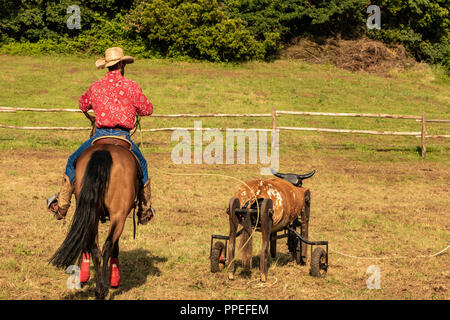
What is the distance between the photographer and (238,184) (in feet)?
47.2

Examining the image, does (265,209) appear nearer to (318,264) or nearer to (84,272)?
(318,264)

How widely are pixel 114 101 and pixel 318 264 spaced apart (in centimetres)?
303

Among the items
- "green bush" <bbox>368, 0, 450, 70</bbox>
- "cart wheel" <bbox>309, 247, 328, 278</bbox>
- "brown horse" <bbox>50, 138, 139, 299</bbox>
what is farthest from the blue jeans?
"green bush" <bbox>368, 0, 450, 70</bbox>

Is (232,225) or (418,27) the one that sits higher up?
(418,27)

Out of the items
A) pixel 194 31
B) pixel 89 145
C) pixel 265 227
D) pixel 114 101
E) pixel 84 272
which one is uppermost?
pixel 194 31

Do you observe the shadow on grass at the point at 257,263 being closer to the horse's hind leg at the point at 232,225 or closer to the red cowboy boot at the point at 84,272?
the horse's hind leg at the point at 232,225

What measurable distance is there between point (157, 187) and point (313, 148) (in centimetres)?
798

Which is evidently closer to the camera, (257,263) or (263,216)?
(263,216)

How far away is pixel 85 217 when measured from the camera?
596cm

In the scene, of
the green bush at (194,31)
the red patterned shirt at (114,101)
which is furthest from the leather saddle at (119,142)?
the green bush at (194,31)

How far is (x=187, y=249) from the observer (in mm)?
8594

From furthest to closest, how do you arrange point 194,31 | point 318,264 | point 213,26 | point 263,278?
1. point 213,26
2. point 194,31
3. point 318,264
4. point 263,278

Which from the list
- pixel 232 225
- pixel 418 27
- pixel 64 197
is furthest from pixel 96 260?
pixel 418 27

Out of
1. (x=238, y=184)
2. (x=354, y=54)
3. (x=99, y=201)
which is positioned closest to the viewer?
(x=99, y=201)
